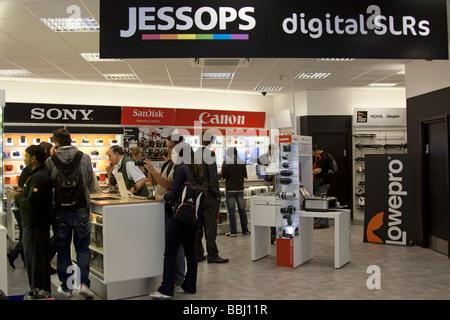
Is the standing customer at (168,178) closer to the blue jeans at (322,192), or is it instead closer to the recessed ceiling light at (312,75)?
the blue jeans at (322,192)

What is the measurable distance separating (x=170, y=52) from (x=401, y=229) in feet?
19.7

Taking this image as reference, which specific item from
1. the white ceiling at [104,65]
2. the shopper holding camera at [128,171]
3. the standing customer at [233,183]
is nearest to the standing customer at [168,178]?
the shopper holding camera at [128,171]

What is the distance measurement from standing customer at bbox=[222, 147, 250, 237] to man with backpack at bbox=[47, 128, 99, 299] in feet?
12.6

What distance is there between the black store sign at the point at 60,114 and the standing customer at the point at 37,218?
235 inches

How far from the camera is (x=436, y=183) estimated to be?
7.28 m

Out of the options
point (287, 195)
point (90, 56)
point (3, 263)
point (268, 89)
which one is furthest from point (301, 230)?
point (268, 89)

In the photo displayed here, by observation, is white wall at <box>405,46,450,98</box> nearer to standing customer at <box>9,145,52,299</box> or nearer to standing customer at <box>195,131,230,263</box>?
standing customer at <box>195,131,230,263</box>

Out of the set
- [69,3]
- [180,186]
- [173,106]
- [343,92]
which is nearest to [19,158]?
[173,106]

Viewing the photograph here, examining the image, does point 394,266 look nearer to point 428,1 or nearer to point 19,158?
point 428,1

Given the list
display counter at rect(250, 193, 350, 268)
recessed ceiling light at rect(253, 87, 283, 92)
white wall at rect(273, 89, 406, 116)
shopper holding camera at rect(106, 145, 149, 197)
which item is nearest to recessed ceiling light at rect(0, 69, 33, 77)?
shopper holding camera at rect(106, 145, 149, 197)

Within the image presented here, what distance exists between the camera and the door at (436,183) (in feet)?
22.7

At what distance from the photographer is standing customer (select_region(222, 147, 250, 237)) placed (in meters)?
8.03

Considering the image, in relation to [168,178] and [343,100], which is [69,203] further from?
[343,100]

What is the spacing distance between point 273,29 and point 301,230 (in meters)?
3.77
